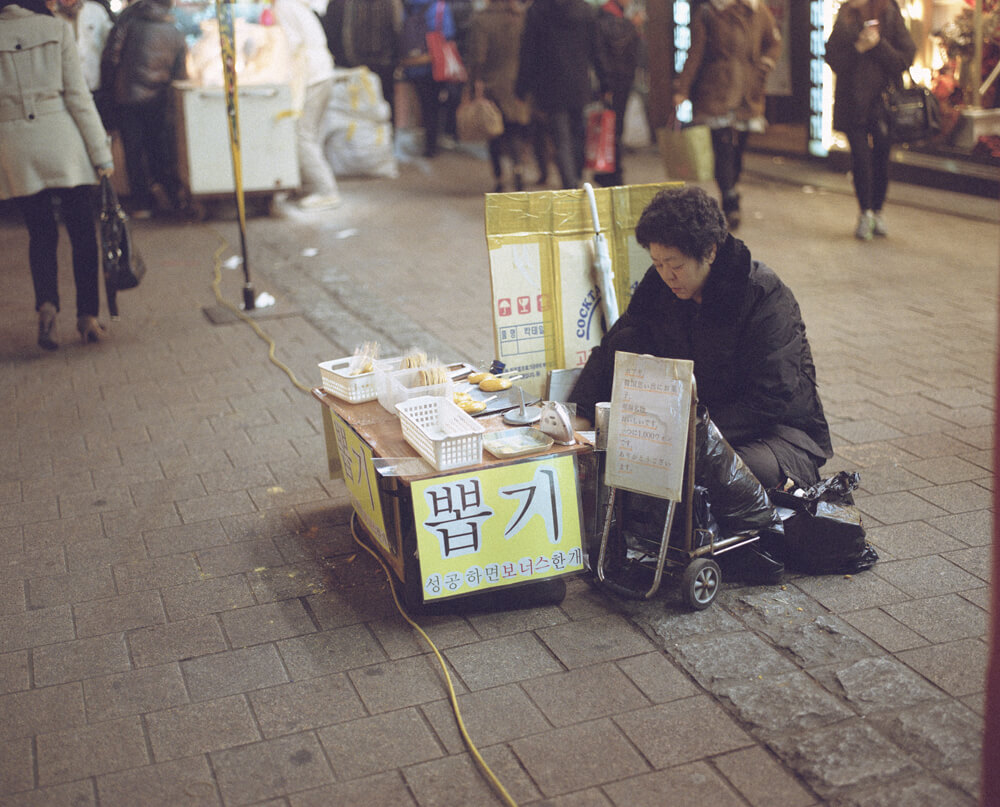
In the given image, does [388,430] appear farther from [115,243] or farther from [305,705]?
[115,243]

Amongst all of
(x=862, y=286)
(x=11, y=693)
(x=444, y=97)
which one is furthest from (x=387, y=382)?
(x=444, y=97)

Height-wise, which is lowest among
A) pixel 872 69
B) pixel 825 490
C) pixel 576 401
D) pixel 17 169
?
→ pixel 825 490

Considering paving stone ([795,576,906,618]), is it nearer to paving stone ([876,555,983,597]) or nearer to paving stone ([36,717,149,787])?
paving stone ([876,555,983,597])

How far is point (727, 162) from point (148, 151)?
19.0 feet

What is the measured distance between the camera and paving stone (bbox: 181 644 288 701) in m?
3.18

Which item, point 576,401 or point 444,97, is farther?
point 444,97

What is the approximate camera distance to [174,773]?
2.80m

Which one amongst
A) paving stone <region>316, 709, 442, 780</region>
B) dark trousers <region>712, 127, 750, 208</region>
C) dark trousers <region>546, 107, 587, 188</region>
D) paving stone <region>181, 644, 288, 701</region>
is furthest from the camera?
dark trousers <region>546, 107, 587, 188</region>

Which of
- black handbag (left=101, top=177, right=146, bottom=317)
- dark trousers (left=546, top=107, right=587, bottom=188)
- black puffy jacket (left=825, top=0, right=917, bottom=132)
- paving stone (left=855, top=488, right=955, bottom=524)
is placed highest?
black puffy jacket (left=825, top=0, right=917, bottom=132)

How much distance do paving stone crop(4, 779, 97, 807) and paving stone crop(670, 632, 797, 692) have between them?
1635 millimetres

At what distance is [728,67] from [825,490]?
19.9ft

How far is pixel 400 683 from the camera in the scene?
318 centimetres

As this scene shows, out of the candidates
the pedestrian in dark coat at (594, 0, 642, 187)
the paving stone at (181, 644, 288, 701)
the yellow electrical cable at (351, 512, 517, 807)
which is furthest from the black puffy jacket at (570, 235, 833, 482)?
the pedestrian in dark coat at (594, 0, 642, 187)

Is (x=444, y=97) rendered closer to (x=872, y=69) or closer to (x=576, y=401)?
(x=872, y=69)
